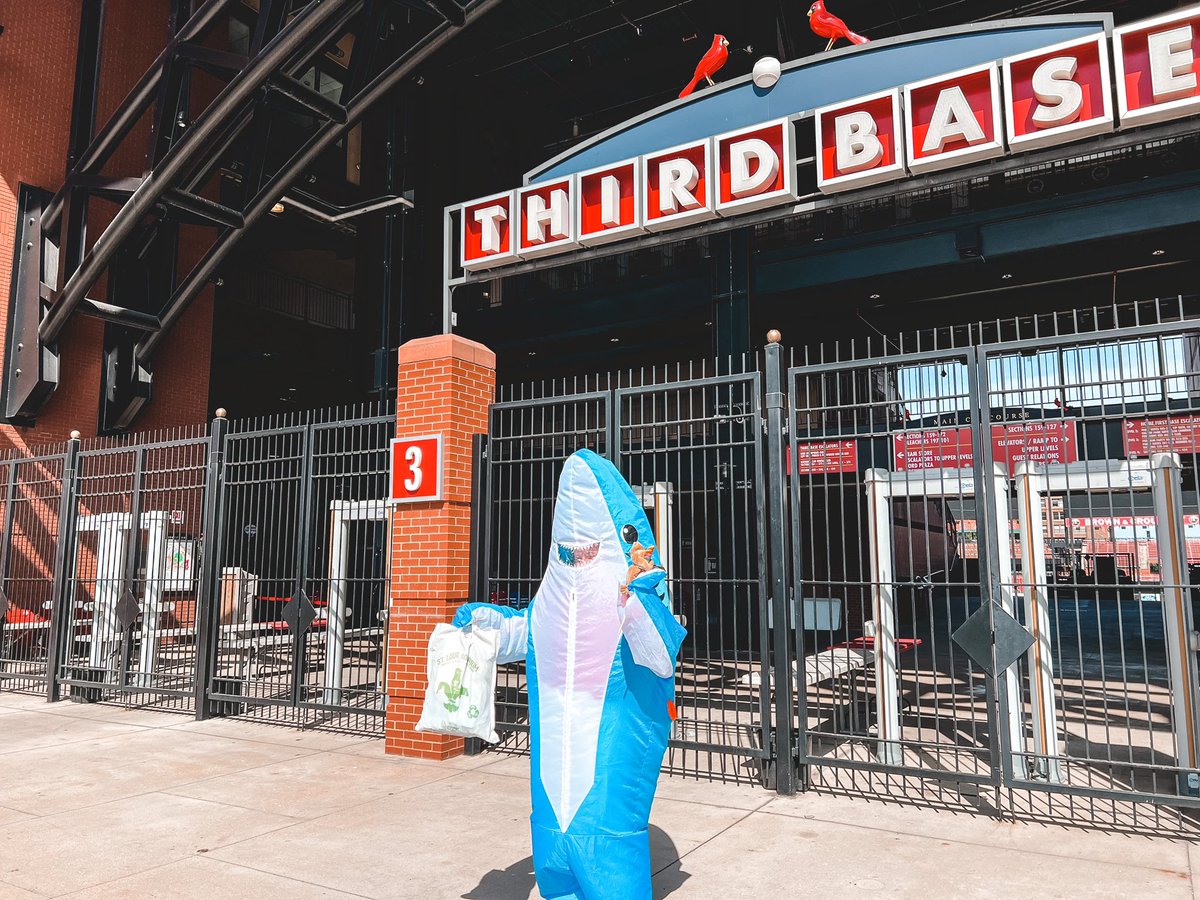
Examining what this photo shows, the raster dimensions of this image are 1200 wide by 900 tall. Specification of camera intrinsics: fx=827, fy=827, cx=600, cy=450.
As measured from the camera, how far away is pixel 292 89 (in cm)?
1187

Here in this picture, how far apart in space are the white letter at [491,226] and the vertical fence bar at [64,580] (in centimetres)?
629

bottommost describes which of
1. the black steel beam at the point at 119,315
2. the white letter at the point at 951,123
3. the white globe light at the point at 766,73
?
the white letter at the point at 951,123

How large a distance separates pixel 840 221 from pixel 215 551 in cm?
1362

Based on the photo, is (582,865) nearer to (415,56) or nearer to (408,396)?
(408,396)

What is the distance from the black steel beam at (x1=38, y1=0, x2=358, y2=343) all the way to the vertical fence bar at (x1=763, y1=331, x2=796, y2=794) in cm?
821

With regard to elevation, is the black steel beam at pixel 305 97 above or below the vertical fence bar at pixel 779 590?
above

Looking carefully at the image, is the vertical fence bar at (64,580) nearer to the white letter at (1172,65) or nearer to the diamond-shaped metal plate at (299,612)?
the diamond-shaped metal plate at (299,612)

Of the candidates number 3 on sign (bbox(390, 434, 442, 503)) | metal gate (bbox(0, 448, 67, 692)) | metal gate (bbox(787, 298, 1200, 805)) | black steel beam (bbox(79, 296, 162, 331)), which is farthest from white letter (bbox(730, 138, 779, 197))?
black steel beam (bbox(79, 296, 162, 331))

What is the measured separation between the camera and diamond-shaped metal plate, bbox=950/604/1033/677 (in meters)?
5.46

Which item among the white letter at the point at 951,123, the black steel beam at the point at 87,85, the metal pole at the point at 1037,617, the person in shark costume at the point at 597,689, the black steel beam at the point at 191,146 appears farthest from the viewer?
the black steel beam at the point at 87,85

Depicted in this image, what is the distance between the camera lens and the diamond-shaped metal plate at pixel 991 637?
17.9ft

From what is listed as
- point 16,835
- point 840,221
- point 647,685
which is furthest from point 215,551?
point 840,221

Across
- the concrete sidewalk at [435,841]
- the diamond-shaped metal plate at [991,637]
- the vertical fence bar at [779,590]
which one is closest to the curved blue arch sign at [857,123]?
the vertical fence bar at [779,590]

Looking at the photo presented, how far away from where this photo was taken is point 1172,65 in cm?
645
